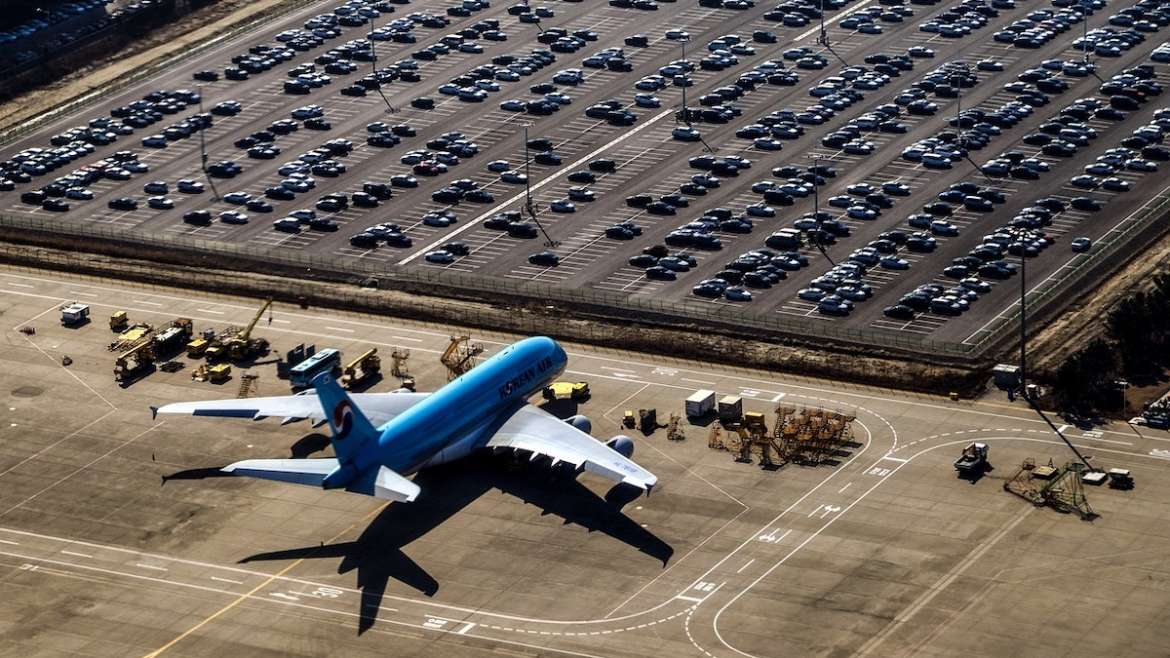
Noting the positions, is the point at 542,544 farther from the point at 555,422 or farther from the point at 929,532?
the point at 929,532

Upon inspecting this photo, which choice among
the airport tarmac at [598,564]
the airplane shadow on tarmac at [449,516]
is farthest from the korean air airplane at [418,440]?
the airport tarmac at [598,564]

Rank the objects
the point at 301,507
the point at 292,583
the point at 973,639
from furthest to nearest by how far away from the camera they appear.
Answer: the point at 301,507, the point at 292,583, the point at 973,639

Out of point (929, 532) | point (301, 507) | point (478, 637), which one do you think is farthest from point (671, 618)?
point (301, 507)

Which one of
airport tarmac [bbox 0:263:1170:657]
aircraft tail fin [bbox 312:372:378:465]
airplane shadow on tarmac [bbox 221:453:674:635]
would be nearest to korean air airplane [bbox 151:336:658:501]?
aircraft tail fin [bbox 312:372:378:465]

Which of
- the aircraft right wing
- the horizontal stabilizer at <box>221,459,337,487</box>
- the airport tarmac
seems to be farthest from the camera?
the horizontal stabilizer at <box>221,459,337,487</box>

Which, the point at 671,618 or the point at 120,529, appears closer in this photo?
the point at 671,618

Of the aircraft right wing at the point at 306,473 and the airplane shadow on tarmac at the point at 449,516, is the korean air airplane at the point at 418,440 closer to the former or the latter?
the aircraft right wing at the point at 306,473

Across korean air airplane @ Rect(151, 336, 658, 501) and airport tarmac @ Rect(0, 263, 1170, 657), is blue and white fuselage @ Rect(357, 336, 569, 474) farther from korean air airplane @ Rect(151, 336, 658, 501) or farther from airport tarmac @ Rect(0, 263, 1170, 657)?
airport tarmac @ Rect(0, 263, 1170, 657)
